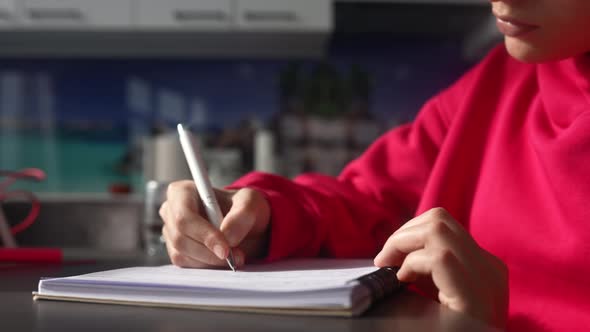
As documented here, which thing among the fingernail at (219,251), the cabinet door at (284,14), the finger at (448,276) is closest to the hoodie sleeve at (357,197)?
the fingernail at (219,251)

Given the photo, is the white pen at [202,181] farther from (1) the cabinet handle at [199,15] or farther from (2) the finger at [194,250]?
(1) the cabinet handle at [199,15]

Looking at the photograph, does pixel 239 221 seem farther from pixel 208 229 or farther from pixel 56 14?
pixel 56 14

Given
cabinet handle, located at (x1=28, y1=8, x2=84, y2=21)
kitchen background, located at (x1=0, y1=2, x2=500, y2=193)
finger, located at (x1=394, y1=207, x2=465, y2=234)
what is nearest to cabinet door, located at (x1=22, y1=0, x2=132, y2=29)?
cabinet handle, located at (x1=28, y1=8, x2=84, y2=21)

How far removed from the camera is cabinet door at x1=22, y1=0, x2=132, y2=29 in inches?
88.5

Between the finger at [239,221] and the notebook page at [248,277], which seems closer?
the notebook page at [248,277]

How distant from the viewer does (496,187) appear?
74cm

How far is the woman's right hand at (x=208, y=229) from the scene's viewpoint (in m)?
0.59

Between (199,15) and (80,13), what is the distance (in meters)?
0.41

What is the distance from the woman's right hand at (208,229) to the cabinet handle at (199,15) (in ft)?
5.48

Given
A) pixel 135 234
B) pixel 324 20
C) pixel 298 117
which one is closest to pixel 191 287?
pixel 135 234

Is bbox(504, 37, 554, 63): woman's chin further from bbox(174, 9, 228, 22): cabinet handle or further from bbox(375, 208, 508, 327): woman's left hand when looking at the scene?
bbox(174, 9, 228, 22): cabinet handle

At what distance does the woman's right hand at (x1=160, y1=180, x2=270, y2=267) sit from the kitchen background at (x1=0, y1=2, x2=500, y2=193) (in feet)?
6.03

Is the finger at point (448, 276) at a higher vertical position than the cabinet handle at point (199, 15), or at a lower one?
lower

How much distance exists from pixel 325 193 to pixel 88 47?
6.51 feet
